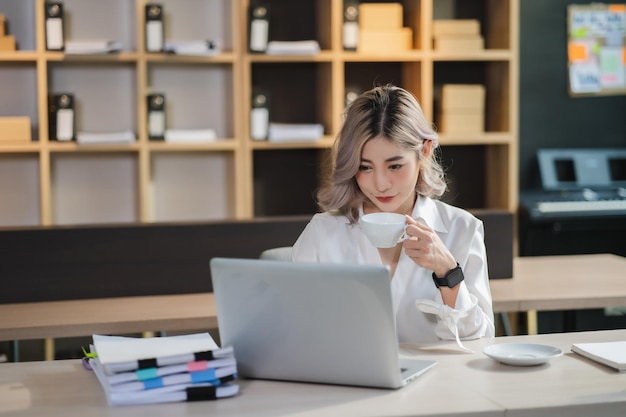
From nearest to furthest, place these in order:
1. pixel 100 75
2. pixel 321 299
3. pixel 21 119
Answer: pixel 321 299, pixel 21 119, pixel 100 75

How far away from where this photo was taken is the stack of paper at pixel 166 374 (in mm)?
1700

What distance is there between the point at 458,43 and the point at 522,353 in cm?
326

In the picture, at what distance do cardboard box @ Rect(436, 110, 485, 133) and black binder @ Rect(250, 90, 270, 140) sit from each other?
3.22ft

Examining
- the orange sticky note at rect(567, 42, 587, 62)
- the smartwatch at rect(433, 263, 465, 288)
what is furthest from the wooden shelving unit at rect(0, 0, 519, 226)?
the smartwatch at rect(433, 263, 465, 288)

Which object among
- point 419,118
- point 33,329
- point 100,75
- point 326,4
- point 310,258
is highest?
point 326,4

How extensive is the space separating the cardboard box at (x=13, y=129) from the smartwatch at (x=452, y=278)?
3.04 meters

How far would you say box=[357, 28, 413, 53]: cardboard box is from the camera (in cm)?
486

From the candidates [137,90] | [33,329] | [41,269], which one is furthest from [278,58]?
[33,329]

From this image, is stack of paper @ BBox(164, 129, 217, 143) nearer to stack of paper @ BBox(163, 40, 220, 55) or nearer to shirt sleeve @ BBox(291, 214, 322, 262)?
stack of paper @ BBox(163, 40, 220, 55)

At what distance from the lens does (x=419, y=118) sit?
8.26 feet

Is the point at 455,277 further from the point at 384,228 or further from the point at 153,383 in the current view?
the point at 153,383

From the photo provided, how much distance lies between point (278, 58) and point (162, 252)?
1.70 metres

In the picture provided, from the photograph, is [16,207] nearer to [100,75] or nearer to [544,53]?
[100,75]

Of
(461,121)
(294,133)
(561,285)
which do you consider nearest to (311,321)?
(561,285)
